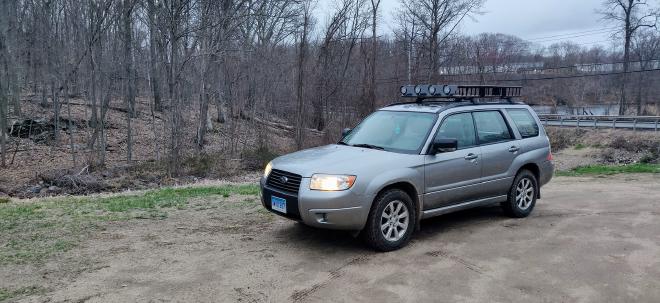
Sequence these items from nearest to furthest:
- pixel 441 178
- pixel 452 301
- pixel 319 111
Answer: pixel 452 301, pixel 441 178, pixel 319 111

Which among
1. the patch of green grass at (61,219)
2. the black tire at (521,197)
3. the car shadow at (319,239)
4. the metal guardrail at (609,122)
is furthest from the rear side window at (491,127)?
the metal guardrail at (609,122)

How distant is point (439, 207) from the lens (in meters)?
6.07

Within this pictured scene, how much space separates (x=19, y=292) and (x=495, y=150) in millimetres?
5461

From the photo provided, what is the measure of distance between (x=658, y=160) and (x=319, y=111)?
15838 millimetres

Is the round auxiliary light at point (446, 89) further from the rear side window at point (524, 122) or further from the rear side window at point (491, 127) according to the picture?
the rear side window at point (524, 122)

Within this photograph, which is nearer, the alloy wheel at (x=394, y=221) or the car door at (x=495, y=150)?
the alloy wheel at (x=394, y=221)

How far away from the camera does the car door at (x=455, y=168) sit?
5926 millimetres

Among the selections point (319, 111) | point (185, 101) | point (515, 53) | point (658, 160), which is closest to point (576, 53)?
point (515, 53)

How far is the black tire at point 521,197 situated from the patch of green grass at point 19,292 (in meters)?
5.52

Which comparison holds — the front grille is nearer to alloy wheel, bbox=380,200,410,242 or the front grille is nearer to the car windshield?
alloy wheel, bbox=380,200,410,242

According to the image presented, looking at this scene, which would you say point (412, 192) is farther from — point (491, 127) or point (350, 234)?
point (491, 127)

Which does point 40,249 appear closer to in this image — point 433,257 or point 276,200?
point 276,200

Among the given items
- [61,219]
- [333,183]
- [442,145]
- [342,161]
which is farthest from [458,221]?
[61,219]

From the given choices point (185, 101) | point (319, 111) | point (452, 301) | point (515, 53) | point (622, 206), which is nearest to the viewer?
point (452, 301)
